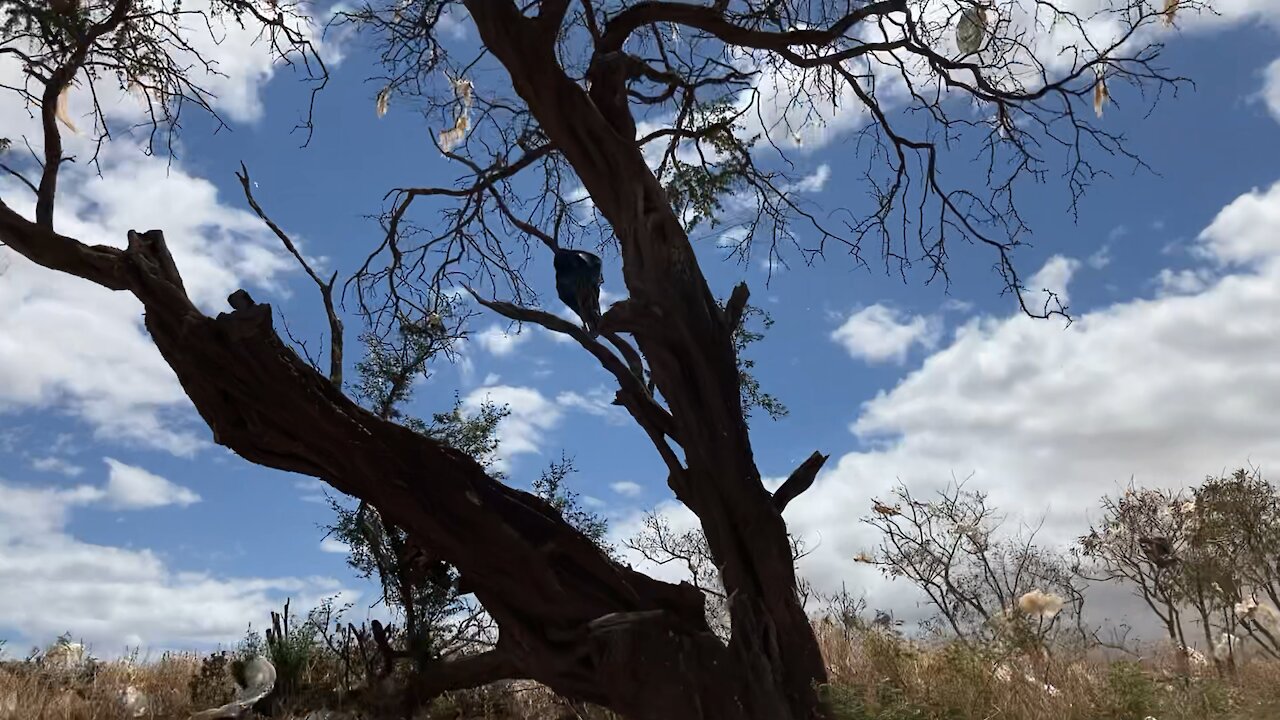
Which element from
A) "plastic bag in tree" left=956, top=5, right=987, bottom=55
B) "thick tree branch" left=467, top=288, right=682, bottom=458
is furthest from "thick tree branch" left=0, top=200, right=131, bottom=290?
"plastic bag in tree" left=956, top=5, right=987, bottom=55

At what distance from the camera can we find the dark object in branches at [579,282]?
20.8 ft

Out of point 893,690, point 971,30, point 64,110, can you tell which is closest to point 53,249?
point 64,110

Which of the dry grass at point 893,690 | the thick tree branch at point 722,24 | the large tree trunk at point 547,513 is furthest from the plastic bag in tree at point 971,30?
the dry grass at point 893,690

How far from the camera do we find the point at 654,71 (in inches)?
286

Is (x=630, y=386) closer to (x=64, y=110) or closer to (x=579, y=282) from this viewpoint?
(x=579, y=282)

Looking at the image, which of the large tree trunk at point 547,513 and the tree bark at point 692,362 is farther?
the tree bark at point 692,362

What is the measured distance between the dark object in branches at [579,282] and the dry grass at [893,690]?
100 inches

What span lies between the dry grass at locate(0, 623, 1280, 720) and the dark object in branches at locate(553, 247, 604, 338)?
2.54 meters

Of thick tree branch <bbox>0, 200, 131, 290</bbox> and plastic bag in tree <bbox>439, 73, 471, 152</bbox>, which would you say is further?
plastic bag in tree <bbox>439, 73, 471, 152</bbox>

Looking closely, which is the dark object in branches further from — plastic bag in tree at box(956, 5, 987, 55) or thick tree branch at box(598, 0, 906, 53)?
plastic bag in tree at box(956, 5, 987, 55)

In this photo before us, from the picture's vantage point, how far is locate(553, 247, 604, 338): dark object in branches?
6328mm

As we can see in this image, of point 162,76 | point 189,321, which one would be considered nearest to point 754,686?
point 189,321

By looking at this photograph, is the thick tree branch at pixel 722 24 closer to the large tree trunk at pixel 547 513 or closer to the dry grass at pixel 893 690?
the large tree trunk at pixel 547 513

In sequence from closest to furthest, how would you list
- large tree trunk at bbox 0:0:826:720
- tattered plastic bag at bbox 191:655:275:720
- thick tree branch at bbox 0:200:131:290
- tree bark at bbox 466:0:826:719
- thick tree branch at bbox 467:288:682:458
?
large tree trunk at bbox 0:0:826:720 → tree bark at bbox 466:0:826:719 → thick tree branch at bbox 0:200:131:290 → thick tree branch at bbox 467:288:682:458 → tattered plastic bag at bbox 191:655:275:720
